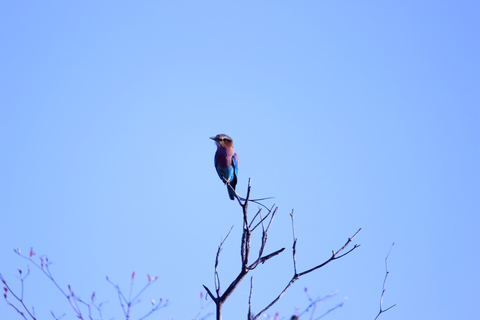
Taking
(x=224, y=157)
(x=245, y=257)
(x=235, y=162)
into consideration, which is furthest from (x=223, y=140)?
(x=245, y=257)

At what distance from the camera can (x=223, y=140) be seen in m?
8.20

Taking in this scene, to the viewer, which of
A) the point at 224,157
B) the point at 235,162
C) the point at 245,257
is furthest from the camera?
the point at 235,162

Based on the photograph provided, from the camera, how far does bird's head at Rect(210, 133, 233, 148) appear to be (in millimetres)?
8164

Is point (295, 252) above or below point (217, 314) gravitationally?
above

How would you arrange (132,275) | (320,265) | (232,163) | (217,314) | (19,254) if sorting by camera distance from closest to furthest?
(217,314) < (320,265) < (132,275) < (19,254) < (232,163)

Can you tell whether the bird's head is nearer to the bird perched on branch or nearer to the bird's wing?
the bird perched on branch

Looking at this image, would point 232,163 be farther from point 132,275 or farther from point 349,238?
point 349,238

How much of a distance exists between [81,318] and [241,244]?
1100 millimetres

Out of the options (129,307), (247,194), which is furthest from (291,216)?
(129,307)

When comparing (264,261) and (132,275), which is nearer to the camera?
(264,261)

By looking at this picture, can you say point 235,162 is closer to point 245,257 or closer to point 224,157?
point 224,157

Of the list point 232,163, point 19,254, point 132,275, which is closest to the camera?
point 132,275

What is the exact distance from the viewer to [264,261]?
11.7 feet

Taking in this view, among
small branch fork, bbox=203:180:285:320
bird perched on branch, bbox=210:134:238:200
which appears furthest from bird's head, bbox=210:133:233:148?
small branch fork, bbox=203:180:285:320
